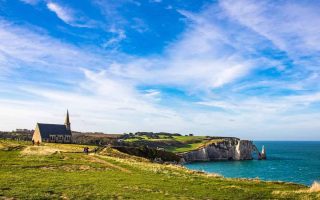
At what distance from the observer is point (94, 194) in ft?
82.6

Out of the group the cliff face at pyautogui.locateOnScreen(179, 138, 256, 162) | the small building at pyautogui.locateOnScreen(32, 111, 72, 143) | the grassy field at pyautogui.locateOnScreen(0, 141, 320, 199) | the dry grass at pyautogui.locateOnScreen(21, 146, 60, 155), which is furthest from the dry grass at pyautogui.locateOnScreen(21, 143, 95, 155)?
the cliff face at pyautogui.locateOnScreen(179, 138, 256, 162)

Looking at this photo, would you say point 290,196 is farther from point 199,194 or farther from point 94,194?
point 94,194

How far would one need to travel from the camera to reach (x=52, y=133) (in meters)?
118

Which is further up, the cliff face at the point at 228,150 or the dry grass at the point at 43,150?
the dry grass at the point at 43,150

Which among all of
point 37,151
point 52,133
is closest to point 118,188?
point 37,151

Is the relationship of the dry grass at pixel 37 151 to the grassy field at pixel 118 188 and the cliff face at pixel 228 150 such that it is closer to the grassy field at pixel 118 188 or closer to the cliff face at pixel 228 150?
the grassy field at pixel 118 188

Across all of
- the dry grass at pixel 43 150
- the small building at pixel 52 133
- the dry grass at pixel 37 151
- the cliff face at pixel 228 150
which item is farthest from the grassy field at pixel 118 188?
the cliff face at pixel 228 150

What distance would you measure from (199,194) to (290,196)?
26.0 feet

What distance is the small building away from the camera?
11407 cm

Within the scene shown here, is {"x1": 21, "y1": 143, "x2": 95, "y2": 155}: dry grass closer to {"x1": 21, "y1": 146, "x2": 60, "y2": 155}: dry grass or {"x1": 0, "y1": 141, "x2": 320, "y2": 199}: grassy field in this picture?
{"x1": 21, "y1": 146, "x2": 60, "y2": 155}: dry grass

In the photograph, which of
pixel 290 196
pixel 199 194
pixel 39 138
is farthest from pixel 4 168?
pixel 39 138

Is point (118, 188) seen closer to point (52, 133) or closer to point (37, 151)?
point (37, 151)

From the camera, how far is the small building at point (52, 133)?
374 feet

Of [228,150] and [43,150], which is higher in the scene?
[43,150]
